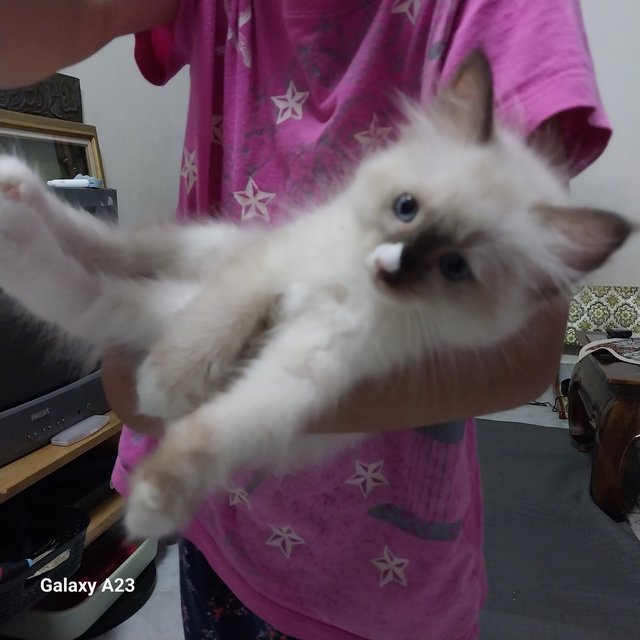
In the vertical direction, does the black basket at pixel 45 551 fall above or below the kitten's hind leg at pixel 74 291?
below

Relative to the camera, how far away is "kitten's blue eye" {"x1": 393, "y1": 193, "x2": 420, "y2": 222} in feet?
1.83

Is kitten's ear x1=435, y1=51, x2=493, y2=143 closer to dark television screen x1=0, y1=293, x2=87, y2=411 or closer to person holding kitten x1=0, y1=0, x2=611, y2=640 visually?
person holding kitten x1=0, y1=0, x2=611, y2=640

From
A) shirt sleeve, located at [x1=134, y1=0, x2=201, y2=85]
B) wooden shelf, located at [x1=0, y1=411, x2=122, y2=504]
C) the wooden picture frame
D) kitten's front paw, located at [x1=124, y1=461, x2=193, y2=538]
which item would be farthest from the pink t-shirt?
the wooden picture frame

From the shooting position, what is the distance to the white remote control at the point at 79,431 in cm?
182

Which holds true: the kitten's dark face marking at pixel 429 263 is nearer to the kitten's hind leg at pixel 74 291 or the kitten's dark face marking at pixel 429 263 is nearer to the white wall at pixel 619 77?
the kitten's hind leg at pixel 74 291

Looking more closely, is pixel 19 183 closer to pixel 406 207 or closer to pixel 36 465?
pixel 406 207

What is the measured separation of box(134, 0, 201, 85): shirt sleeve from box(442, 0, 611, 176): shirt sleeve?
364 millimetres

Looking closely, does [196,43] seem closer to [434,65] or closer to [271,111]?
[271,111]

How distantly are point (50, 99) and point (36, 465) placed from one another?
4.39ft

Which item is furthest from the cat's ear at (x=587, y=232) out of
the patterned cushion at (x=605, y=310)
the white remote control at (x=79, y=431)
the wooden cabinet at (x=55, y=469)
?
the patterned cushion at (x=605, y=310)

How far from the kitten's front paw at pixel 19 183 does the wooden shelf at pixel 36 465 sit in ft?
4.01

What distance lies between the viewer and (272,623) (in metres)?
0.77

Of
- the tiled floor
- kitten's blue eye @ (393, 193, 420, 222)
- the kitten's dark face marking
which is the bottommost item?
the tiled floor

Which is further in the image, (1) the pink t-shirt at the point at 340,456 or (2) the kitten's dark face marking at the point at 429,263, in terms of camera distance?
(1) the pink t-shirt at the point at 340,456
